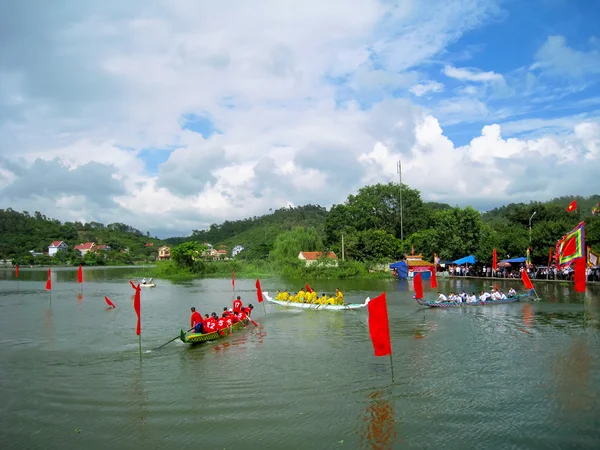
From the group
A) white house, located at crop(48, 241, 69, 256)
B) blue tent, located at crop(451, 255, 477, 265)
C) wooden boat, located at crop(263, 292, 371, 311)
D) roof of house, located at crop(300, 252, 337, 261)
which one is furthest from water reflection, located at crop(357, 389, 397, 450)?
white house, located at crop(48, 241, 69, 256)

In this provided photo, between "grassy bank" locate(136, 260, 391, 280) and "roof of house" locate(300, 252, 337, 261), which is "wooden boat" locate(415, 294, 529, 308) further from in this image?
"roof of house" locate(300, 252, 337, 261)

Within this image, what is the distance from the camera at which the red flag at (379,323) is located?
37.9ft

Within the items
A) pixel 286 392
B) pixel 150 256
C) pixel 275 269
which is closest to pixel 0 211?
pixel 150 256

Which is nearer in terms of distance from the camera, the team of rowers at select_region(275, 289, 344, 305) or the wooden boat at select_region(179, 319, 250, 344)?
the wooden boat at select_region(179, 319, 250, 344)

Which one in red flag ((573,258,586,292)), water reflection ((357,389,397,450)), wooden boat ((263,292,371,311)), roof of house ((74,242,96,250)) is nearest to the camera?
water reflection ((357,389,397,450))

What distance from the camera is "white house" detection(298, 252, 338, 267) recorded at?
5922cm

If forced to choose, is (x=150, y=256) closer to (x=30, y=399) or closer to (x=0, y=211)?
(x=0, y=211)

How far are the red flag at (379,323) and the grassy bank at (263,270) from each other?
4445 cm

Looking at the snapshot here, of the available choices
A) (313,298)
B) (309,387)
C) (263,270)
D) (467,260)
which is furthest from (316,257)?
(309,387)

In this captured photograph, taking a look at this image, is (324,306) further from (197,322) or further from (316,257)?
(316,257)

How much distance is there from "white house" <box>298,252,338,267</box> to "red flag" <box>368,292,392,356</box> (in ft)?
155

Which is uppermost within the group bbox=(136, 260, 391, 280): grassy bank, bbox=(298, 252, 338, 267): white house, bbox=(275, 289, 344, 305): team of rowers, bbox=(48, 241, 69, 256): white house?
bbox=(48, 241, 69, 256): white house

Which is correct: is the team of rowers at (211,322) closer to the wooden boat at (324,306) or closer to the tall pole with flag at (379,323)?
the wooden boat at (324,306)

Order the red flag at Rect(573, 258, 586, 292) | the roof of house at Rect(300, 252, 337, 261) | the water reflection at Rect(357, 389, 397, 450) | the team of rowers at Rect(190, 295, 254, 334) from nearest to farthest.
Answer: the water reflection at Rect(357, 389, 397, 450), the team of rowers at Rect(190, 295, 254, 334), the red flag at Rect(573, 258, 586, 292), the roof of house at Rect(300, 252, 337, 261)
